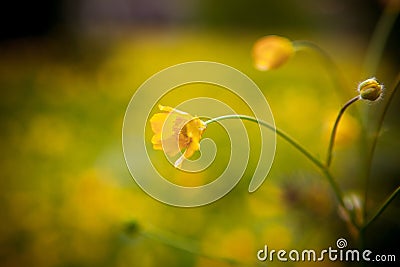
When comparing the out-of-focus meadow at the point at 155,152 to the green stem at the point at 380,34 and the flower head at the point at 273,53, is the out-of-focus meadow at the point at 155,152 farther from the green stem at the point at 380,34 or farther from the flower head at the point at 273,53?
the flower head at the point at 273,53

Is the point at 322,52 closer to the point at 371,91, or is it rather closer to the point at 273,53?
the point at 273,53

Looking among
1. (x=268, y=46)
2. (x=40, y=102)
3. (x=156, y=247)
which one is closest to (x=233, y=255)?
(x=156, y=247)

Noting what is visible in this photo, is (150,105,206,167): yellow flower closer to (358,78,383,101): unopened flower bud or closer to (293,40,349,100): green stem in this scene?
(358,78,383,101): unopened flower bud

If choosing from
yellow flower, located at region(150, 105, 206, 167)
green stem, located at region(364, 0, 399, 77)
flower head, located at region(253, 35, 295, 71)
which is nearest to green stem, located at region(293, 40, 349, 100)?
flower head, located at region(253, 35, 295, 71)

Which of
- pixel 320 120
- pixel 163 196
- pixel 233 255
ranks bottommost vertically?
pixel 233 255

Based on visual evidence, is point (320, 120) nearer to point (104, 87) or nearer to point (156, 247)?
point (156, 247)
